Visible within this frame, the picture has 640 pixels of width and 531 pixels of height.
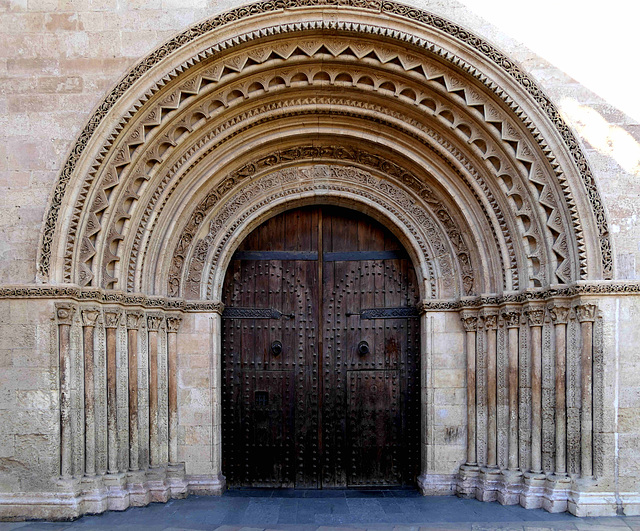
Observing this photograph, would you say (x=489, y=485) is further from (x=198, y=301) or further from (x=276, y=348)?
(x=198, y=301)

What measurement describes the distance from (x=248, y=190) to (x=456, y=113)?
2.38 m

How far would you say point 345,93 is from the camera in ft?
20.1

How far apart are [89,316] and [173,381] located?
1.17 meters

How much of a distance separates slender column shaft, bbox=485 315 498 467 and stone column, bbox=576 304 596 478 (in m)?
0.85

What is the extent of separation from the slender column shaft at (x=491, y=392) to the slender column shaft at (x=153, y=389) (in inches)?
134

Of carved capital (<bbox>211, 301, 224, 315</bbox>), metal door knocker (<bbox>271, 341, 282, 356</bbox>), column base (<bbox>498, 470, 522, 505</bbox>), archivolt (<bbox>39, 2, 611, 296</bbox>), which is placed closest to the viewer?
archivolt (<bbox>39, 2, 611, 296</bbox>)

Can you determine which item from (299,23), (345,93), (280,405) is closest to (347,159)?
(345,93)

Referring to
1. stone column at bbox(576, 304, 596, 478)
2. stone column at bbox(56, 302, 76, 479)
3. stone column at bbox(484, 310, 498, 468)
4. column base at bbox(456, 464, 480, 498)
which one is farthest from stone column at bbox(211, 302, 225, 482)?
stone column at bbox(576, 304, 596, 478)

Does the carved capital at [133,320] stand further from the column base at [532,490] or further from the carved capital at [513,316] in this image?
the column base at [532,490]

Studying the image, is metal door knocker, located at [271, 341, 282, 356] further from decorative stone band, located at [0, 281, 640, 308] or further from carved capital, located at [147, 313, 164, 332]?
carved capital, located at [147, 313, 164, 332]

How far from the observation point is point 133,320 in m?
5.96

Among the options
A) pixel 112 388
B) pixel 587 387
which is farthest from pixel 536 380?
pixel 112 388

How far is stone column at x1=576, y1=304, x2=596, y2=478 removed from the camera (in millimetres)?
5391

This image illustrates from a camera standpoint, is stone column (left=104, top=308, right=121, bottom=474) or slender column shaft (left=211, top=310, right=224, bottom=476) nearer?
stone column (left=104, top=308, right=121, bottom=474)
